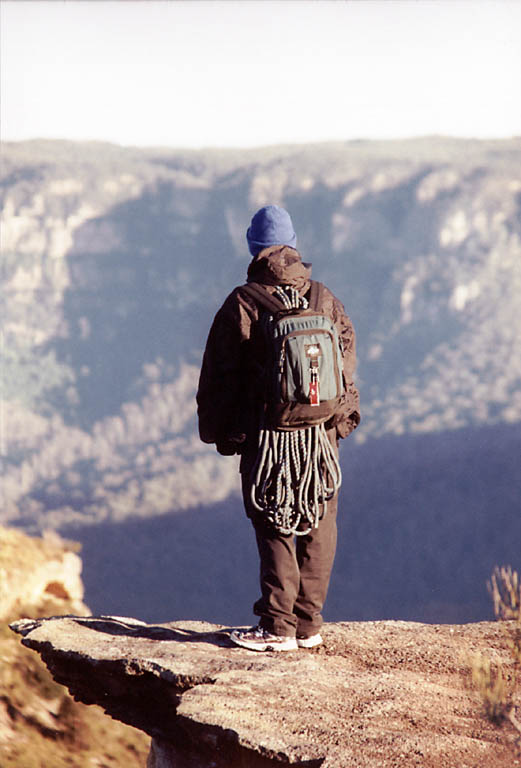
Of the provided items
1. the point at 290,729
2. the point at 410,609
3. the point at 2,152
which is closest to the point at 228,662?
the point at 290,729

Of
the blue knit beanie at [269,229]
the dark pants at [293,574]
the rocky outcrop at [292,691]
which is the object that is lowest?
the rocky outcrop at [292,691]

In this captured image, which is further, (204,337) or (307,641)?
(204,337)

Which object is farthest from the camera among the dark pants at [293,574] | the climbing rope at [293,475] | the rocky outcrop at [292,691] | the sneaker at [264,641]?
the sneaker at [264,641]

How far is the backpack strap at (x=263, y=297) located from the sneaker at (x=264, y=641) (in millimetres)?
1652

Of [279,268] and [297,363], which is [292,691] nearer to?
[297,363]

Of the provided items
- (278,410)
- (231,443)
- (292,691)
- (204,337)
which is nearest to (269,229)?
(278,410)

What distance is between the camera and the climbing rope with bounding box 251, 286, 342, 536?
4324mm

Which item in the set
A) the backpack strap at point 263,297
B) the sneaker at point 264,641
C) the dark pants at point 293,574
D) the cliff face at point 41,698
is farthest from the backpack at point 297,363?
the cliff face at point 41,698

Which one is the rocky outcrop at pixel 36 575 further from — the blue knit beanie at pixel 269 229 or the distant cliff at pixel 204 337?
the distant cliff at pixel 204 337

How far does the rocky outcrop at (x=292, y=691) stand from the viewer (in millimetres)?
3711

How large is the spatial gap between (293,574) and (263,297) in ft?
4.51

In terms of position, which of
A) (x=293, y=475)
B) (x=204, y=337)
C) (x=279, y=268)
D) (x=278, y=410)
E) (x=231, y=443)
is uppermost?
(x=204, y=337)

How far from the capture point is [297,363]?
4.11 metres

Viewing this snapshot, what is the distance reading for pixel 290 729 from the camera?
12.7ft
